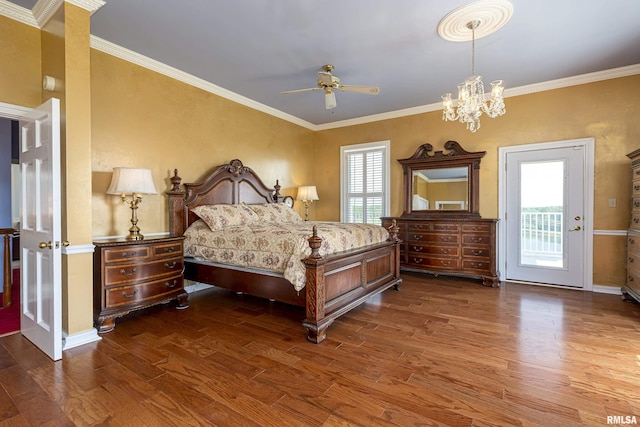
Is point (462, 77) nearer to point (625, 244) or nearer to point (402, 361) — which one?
point (625, 244)

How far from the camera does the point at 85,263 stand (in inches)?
104

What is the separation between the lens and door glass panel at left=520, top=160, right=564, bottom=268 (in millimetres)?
4359

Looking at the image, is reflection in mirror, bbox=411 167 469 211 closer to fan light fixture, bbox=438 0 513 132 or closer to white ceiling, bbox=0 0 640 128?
white ceiling, bbox=0 0 640 128

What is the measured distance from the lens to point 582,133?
4195 mm

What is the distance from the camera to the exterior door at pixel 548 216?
4223mm

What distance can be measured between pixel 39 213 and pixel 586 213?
6.17 m

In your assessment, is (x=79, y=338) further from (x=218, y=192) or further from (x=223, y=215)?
(x=218, y=192)

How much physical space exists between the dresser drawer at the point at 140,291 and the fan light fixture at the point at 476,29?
3.52 metres

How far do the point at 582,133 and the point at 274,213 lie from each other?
4.49 meters

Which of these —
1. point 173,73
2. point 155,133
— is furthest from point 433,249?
point 173,73

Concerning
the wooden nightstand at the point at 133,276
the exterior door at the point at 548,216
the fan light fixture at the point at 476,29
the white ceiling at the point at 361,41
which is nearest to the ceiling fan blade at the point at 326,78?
the white ceiling at the point at 361,41

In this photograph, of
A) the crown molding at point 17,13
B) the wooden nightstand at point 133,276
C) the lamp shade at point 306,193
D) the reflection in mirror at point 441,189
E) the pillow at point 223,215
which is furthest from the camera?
the lamp shade at point 306,193

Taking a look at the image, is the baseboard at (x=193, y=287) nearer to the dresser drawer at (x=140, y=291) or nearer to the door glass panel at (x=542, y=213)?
the dresser drawer at (x=140, y=291)

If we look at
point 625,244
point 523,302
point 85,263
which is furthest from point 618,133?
point 85,263
